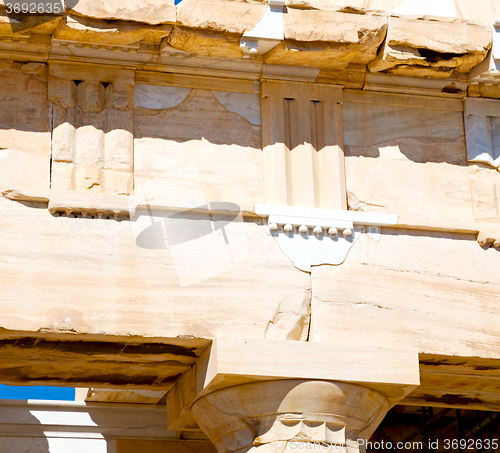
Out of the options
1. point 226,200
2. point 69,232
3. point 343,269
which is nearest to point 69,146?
point 69,232

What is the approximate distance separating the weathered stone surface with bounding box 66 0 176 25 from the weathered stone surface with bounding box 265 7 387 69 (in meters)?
0.72

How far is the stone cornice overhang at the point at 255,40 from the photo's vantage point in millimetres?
5215

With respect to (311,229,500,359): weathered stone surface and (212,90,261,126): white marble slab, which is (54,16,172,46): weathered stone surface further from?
(311,229,500,359): weathered stone surface

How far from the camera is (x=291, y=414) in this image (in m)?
4.90

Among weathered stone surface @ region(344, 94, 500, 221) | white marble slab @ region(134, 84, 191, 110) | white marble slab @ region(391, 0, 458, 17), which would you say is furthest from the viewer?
white marble slab @ region(391, 0, 458, 17)

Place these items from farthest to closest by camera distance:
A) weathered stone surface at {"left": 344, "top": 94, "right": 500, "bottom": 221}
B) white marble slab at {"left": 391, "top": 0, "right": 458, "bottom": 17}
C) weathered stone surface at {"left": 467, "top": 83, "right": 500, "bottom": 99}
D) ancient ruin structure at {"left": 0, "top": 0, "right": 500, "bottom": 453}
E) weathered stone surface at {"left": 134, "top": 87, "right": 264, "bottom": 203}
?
white marble slab at {"left": 391, "top": 0, "right": 458, "bottom": 17}
weathered stone surface at {"left": 467, "top": 83, "right": 500, "bottom": 99}
weathered stone surface at {"left": 344, "top": 94, "right": 500, "bottom": 221}
weathered stone surface at {"left": 134, "top": 87, "right": 264, "bottom": 203}
ancient ruin structure at {"left": 0, "top": 0, "right": 500, "bottom": 453}

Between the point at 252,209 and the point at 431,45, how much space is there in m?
1.58

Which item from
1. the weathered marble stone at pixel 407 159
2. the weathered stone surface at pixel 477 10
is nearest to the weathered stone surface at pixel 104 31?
the weathered marble stone at pixel 407 159

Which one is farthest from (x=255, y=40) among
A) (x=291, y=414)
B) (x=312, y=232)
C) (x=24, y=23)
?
(x=291, y=414)

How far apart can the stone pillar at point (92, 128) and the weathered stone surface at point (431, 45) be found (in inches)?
65.8

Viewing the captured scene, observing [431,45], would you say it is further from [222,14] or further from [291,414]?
[291,414]

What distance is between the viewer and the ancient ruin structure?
4.91m

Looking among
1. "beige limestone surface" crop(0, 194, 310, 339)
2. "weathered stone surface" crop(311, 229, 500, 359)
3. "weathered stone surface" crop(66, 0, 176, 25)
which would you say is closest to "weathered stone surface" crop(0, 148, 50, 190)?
"beige limestone surface" crop(0, 194, 310, 339)

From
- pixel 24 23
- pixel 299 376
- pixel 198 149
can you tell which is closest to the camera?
pixel 299 376
